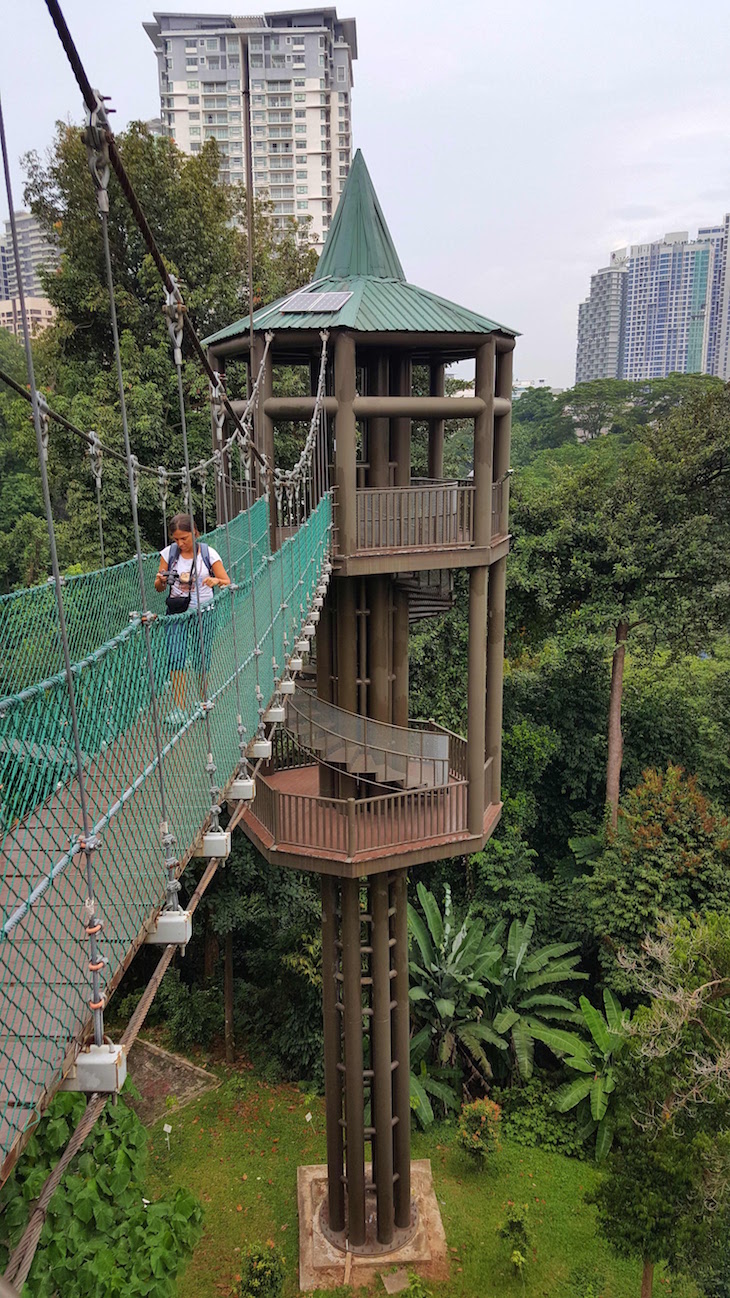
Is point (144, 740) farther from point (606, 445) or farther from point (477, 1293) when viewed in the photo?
point (606, 445)

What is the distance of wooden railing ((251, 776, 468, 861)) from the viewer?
568cm

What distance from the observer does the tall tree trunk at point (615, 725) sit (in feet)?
35.6

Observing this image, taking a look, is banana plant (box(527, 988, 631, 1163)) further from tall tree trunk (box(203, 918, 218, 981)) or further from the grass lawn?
tall tree trunk (box(203, 918, 218, 981))

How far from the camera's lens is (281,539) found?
6.03 metres

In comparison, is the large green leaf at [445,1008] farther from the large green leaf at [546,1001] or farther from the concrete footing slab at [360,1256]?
the concrete footing slab at [360,1256]

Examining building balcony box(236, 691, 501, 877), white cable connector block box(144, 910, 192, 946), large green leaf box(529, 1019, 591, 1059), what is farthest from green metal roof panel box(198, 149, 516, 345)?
large green leaf box(529, 1019, 591, 1059)

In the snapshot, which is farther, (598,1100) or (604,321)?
(604,321)

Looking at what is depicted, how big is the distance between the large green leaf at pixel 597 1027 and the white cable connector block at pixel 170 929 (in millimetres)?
7594

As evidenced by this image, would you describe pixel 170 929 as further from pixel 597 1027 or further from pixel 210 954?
pixel 210 954

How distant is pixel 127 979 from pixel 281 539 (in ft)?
22.7

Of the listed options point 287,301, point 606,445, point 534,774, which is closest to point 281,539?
point 287,301

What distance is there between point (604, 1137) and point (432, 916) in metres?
2.80

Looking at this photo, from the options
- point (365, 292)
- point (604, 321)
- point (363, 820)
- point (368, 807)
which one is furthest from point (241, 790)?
point (604, 321)

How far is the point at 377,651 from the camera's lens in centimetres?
619
